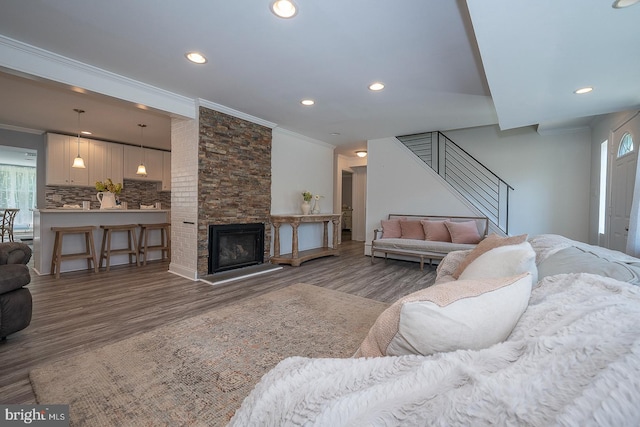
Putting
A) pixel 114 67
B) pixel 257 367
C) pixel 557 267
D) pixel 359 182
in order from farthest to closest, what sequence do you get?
pixel 359 182, pixel 114 67, pixel 257 367, pixel 557 267

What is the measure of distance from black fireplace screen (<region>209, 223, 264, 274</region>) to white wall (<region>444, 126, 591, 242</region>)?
4.75 metres

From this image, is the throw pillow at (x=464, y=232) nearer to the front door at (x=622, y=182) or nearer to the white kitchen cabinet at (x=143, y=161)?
the front door at (x=622, y=182)

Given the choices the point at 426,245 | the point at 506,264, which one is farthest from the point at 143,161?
the point at 506,264

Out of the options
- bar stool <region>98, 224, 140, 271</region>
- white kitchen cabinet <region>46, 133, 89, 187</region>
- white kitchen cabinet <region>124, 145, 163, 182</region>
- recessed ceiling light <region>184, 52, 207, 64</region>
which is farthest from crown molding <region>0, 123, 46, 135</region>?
recessed ceiling light <region>184, 52, 207, 64</region>

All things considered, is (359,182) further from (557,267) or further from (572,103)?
(557,267)

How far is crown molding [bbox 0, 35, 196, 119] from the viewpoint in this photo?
2.48 meters

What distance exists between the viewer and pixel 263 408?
23.6 inches

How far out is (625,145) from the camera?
11.0ft

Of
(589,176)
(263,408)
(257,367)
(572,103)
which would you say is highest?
(572,103)

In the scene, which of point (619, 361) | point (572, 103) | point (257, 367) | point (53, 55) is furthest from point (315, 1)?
point (572, 103)

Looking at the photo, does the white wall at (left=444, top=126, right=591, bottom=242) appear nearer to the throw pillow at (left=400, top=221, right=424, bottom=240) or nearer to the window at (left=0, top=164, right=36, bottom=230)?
the throw pillow at (left=400, top=221, right=424, bottom=240)

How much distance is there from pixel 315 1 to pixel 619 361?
91.9 inches

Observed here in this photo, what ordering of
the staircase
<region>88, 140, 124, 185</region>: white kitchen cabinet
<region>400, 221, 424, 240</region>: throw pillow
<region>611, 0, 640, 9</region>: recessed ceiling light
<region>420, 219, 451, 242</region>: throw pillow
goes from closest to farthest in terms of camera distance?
<region>611, 0, 640, 9</region>: recessed ceiling light, <region>420, 219, 451, 242</region>: throw pillow, <region>400, 221, 424, 240</region>: throw pillow, the staircase, <region>88, 140, 124, 185</region>: white kitchen cabinet

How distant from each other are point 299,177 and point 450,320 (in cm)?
→ 528
